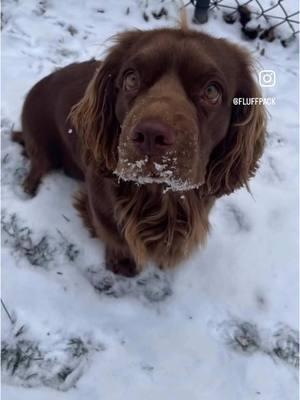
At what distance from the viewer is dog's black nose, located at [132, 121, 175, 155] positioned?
172 cm

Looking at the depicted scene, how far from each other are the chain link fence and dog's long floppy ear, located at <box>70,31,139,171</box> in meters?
2.01

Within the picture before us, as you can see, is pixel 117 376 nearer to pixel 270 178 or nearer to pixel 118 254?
pixel 118 254

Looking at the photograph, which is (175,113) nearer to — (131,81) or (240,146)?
(131,81)

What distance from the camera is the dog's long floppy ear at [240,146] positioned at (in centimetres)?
223

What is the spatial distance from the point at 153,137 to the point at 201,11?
2665 mm

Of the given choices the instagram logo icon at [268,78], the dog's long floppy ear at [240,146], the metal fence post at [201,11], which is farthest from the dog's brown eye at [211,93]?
the metal fence post at [201,11]

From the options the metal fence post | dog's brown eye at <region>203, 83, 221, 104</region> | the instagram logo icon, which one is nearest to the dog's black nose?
dog's brown eye at <region>203, 83, 221, 104</region>

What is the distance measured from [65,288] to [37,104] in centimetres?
100

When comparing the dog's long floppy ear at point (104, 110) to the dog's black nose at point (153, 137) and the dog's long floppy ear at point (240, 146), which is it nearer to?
the dog's long floppy ear at point (240, 146)

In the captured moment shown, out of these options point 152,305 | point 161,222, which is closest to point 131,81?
point 161,222

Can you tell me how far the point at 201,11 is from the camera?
409cm

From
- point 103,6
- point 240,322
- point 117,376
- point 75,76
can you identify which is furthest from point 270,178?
point 103,6

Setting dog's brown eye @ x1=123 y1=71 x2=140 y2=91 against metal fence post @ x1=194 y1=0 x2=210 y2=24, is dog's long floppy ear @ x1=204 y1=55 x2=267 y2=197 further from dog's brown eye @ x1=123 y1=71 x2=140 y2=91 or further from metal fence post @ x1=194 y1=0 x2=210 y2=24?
metal fence post @ x1=194 y1=0 x2=210 y2=24

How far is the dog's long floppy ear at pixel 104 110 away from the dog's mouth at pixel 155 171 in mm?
423
